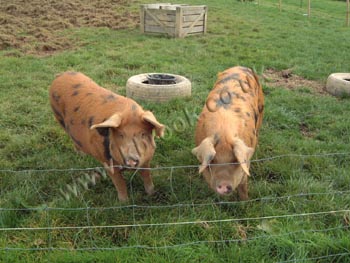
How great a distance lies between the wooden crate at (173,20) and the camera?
10.4 m

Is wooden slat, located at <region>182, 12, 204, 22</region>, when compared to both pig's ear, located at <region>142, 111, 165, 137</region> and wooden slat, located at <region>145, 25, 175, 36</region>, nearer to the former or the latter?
wooden slat, located at <region>145, 25, 175, 36</region>

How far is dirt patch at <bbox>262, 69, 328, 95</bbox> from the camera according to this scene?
7.18m

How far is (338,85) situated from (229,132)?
392cm

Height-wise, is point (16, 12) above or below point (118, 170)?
above

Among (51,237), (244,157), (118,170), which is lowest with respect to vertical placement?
(51,237)

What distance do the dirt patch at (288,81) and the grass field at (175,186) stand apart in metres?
0.07

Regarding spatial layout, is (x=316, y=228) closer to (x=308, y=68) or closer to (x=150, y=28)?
(x=308, y=68)

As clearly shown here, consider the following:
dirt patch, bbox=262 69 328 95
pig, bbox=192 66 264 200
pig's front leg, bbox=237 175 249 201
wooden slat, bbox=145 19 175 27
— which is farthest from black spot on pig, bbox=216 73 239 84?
wooden slat, bbox=145 19 175 27

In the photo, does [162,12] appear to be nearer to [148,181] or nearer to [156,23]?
[156,23]

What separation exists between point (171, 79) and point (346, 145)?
280 cm

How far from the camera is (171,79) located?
6.54 metres

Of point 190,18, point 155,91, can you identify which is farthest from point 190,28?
point 155,91

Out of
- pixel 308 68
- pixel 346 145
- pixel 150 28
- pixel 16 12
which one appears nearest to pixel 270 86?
pixel 308 68

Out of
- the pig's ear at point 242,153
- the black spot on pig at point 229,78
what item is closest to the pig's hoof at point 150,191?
the pig's ear at point 242,153
